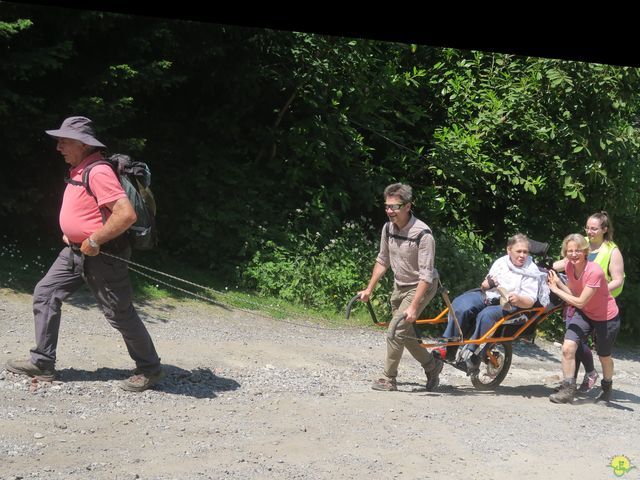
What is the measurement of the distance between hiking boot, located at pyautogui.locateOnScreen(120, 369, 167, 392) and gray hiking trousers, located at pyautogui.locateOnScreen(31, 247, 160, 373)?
23 centimetres

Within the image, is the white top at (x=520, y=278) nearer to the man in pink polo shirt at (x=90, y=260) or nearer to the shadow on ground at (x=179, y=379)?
the shadow on ground at (x=179, y=379)

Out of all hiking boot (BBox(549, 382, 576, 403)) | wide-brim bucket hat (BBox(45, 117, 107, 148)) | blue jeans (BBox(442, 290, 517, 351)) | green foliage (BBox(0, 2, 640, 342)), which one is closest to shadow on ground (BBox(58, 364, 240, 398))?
wide-brim bucket hat (BBox(45, 117, 107, 148))

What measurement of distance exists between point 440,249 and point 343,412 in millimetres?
5521

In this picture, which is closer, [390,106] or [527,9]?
[527,9]

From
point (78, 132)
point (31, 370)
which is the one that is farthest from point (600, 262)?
point (31, 370)

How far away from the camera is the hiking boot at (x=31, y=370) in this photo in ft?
22.2

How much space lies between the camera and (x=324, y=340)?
979cm

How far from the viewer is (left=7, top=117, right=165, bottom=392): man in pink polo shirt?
6449mm

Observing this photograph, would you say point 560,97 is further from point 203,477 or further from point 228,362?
point 203,477

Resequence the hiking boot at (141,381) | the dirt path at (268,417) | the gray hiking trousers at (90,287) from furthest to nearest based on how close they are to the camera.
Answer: the hiking boot at (141,381) → the gray hiking trousers at (90,287) → the dirt path at (268,417)

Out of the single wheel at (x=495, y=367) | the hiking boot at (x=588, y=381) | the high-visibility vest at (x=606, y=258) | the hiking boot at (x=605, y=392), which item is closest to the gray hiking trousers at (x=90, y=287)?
the single wheel at (x=495, y=367)

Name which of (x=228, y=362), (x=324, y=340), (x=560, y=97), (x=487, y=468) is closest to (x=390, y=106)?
(x=560, y=97)

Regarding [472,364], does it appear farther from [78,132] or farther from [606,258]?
[78,132]

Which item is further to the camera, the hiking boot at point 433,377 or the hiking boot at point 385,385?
the hiking boot at point 433,377
